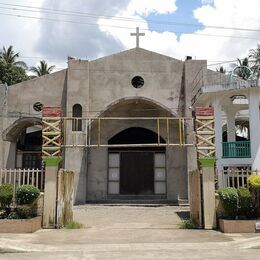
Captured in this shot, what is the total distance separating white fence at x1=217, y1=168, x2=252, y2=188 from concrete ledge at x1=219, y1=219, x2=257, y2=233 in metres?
1.56

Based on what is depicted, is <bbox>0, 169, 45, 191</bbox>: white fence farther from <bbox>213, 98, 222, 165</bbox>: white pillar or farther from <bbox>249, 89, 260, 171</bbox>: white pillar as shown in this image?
<bbox>249, 89, 260, 171</bbox>: white pillar

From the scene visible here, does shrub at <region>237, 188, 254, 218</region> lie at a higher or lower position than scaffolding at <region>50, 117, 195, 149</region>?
lower

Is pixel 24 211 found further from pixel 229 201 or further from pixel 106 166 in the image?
pixel 106 166

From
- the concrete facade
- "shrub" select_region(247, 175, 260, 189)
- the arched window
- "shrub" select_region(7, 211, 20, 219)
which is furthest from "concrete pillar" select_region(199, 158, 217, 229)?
the arched window

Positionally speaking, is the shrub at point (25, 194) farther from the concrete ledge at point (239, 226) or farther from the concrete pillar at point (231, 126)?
the concrete pillar at point (231, 126)

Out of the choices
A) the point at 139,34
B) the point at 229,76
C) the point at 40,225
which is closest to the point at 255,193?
the point at 40,225

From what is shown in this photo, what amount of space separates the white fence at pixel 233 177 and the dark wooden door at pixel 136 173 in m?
11.1

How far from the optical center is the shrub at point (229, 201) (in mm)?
13367

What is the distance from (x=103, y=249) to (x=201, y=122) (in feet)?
20.9

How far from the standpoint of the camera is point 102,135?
26250mm

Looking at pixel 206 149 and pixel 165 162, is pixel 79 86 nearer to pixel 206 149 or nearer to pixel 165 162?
pixel 165 162

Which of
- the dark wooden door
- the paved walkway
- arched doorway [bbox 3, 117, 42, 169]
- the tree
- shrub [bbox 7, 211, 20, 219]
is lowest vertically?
the paved walkway

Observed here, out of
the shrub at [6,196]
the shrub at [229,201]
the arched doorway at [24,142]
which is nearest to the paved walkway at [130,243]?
the shrub at [229,201]

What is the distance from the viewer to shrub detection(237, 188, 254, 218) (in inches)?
523
